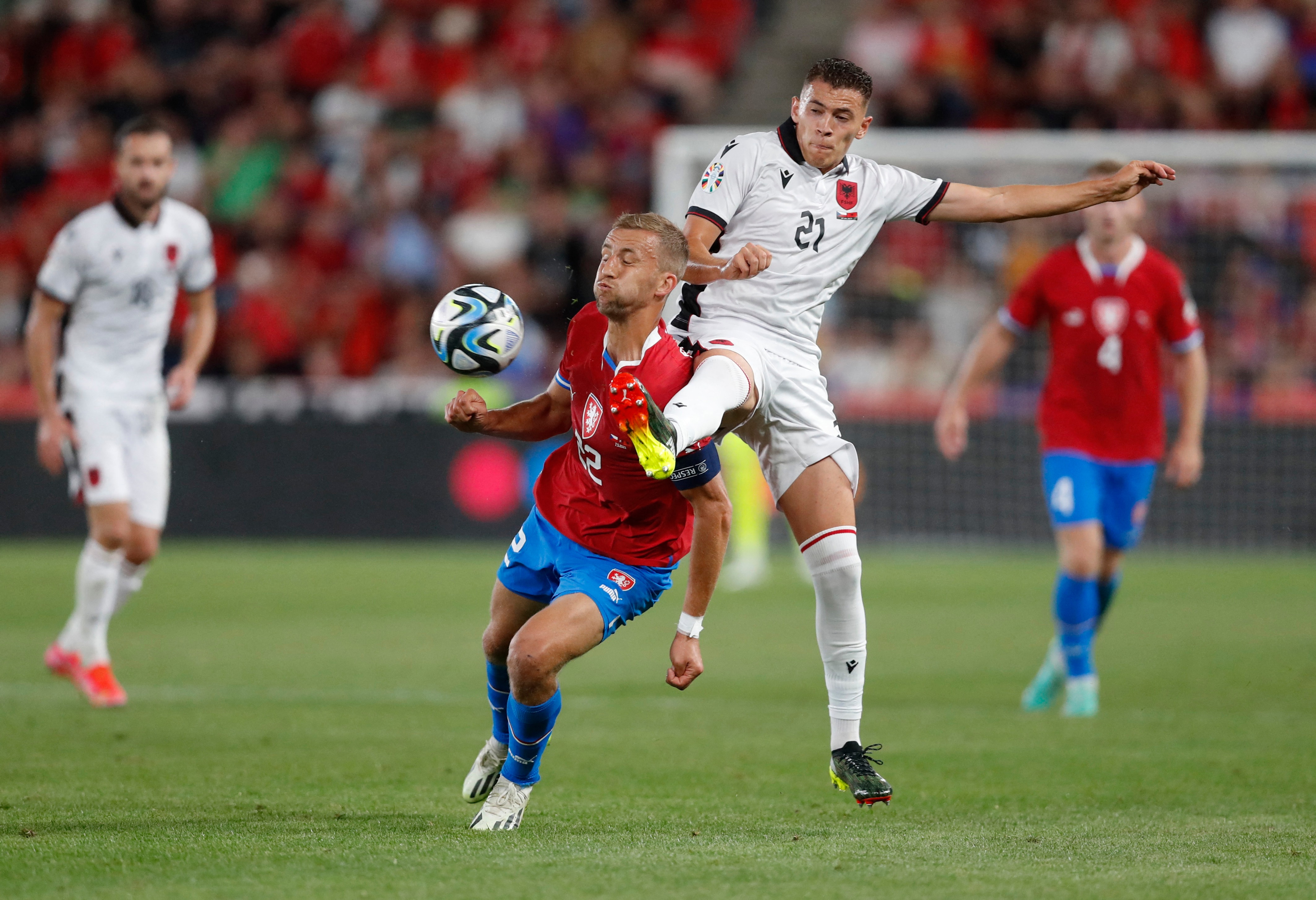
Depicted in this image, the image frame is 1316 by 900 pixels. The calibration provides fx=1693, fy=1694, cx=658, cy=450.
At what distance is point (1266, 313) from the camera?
15.6m

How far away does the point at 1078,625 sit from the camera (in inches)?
333

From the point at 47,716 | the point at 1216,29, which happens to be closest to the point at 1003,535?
the point at 1216,29

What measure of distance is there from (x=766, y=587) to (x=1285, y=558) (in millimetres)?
5298

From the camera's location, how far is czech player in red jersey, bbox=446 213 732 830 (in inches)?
207

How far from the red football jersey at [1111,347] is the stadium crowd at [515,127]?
6954 mm

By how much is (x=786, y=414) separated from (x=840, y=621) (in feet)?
2.49

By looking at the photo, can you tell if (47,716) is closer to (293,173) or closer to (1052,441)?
(1052,441)

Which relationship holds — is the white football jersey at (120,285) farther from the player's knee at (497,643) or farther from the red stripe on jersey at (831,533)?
the red stripe on jersey at (831,533)

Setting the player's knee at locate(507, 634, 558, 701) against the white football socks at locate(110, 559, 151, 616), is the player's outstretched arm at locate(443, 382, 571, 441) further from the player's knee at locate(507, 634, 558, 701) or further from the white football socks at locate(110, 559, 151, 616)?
the white football socks at locate(110, 559, 151, 616)

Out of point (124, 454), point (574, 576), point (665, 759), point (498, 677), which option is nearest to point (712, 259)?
point (574, 576)

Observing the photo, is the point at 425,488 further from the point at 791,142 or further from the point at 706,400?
the point at 706,400

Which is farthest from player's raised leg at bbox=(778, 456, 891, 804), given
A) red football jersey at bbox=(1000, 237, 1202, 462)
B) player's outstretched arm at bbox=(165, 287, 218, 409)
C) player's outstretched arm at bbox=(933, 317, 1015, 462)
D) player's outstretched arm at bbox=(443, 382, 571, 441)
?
player's outstretched arm at bbox=(165, 287, 218, 409)

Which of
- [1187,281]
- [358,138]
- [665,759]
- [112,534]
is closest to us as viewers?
[665,759]

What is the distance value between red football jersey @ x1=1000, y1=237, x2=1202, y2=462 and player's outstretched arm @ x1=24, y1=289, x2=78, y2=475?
4956mm
